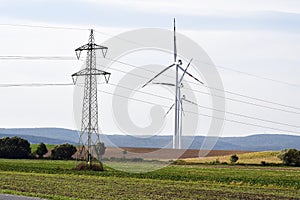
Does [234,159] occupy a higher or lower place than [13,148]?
lower

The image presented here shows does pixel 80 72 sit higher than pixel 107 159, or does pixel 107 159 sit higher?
pixel 80 72

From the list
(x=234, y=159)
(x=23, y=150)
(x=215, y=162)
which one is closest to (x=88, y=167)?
(x=23, y=150)

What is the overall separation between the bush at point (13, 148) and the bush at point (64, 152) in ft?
14.0

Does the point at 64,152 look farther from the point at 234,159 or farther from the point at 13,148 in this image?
the point at 234,159

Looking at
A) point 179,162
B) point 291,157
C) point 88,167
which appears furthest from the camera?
point 179,162

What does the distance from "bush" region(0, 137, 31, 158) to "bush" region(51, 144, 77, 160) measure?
4.27 m

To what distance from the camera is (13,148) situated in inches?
4272

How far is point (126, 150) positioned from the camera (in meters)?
118

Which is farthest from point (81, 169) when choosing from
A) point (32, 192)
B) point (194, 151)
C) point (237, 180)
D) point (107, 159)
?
point (194, 151)

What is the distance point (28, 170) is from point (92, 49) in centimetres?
1352

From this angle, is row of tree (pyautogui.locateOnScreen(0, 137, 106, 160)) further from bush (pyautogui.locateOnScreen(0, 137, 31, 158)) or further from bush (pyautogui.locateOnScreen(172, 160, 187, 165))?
bush (pyautogui.locateOnScreen(172, 160, 187, 165))

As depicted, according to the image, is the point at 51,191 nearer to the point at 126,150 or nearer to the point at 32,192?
the point at 32,192

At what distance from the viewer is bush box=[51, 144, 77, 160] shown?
109250 millimetres

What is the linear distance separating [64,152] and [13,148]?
24.3ft
